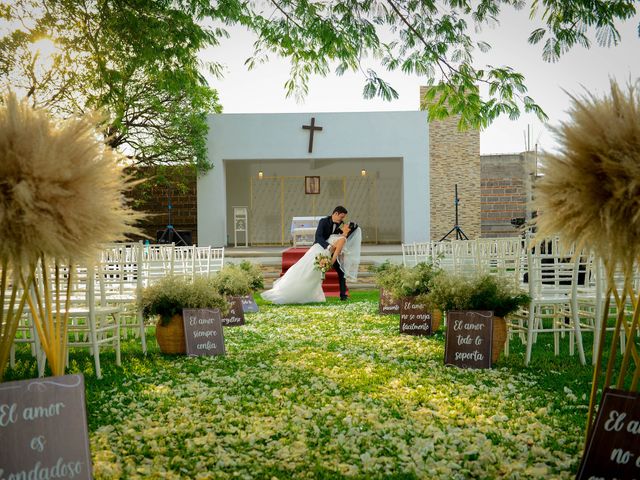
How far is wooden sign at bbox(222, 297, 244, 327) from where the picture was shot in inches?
271

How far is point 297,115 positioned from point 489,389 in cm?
1418

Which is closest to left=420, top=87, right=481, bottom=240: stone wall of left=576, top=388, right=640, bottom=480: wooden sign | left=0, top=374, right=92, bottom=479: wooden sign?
left=576, top=388, right=640, bottom=480: wooden sign

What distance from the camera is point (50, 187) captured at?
1765mm

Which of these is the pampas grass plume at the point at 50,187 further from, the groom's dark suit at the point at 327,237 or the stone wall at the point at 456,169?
the stone wall at the point at 456,169

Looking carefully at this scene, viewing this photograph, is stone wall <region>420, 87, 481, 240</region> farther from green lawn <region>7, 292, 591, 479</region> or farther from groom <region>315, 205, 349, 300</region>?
green lawn <region>7, 292, 591, 479</region>

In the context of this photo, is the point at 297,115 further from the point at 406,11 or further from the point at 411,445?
the point at 411,445

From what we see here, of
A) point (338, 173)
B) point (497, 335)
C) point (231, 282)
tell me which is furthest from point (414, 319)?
point (338, 173)

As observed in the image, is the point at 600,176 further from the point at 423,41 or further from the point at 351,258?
the point at 351,258

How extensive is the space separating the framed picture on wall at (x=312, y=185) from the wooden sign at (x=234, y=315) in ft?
38.6

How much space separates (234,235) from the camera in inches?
757

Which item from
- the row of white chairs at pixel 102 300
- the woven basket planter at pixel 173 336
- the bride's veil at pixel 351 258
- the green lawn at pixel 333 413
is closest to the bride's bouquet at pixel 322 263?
the bride's veil at pixel 351 258

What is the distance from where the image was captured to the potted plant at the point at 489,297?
14.9 ft

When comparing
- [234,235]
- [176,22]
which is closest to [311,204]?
[234,235]

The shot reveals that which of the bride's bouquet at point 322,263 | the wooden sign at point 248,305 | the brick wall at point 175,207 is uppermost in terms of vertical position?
the brick wall at point 175,207
